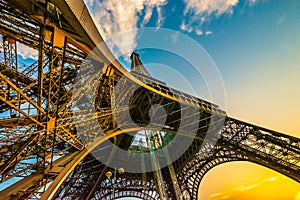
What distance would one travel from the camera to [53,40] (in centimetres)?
554

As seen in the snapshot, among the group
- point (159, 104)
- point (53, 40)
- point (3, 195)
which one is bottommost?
point (3, 195)

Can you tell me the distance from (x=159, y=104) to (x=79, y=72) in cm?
599

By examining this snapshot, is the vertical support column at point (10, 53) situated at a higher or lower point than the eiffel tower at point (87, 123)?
higher

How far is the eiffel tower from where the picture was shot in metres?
6.00

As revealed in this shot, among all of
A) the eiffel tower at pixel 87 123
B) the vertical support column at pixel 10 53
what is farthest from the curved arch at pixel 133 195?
the vertical support column at pixel 10 53

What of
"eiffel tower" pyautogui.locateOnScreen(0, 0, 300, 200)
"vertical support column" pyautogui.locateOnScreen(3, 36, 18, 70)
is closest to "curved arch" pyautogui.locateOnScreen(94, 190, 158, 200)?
"eiffel tower" pyautogui.locateOnScreen(0, 0, 300, 200)

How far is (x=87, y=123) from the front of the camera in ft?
33.0

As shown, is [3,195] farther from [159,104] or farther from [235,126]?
[235,126]

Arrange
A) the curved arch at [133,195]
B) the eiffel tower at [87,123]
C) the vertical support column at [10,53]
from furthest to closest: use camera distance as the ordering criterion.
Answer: the curved arch at [133,195], the vertical support column at [10,53], the eiffel tower at [87,123]

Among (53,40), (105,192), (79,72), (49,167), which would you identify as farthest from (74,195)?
(53,40)

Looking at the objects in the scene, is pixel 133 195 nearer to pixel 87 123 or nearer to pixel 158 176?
pixel 158 176

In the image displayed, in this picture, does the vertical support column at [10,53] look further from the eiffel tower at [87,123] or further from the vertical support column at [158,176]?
the vertical support column at [158,176]

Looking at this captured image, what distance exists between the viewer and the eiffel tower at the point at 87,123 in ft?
19.7

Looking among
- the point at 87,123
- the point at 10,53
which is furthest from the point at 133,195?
the point at 10,53
